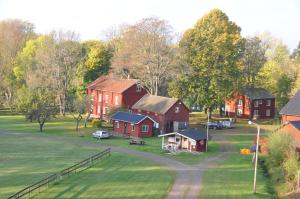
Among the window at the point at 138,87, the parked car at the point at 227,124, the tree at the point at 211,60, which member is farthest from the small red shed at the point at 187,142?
→ the window at the point at 138,87

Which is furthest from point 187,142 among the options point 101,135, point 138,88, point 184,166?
point 138,88

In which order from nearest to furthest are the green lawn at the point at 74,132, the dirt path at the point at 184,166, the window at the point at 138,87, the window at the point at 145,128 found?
the dirt path at the point at 184,166, the green lawn at the point at 74,132, the window at the point at 145,128, the window at the point at 138,87

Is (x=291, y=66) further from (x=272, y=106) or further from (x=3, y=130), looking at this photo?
(x=3, y=130)

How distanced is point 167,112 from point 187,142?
13.3 meters

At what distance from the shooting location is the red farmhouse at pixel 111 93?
8081cm

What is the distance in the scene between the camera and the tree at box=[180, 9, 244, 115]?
75.8 m

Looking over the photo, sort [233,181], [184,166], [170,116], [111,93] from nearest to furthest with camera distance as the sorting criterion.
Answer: [233,181]
[184,166]
[170,116]
[111,93]

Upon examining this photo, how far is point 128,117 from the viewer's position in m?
69.1

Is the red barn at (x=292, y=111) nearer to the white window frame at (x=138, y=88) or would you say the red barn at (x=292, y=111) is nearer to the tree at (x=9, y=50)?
the white window frame at (x=138, y=88)

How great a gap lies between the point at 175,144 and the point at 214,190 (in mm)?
19184

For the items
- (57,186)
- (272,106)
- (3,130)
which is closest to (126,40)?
(3,130)

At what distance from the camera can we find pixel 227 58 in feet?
251

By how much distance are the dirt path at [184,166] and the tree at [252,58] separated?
21.5 m

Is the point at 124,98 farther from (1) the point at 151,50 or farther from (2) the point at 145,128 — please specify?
(2) the point at 145,128
